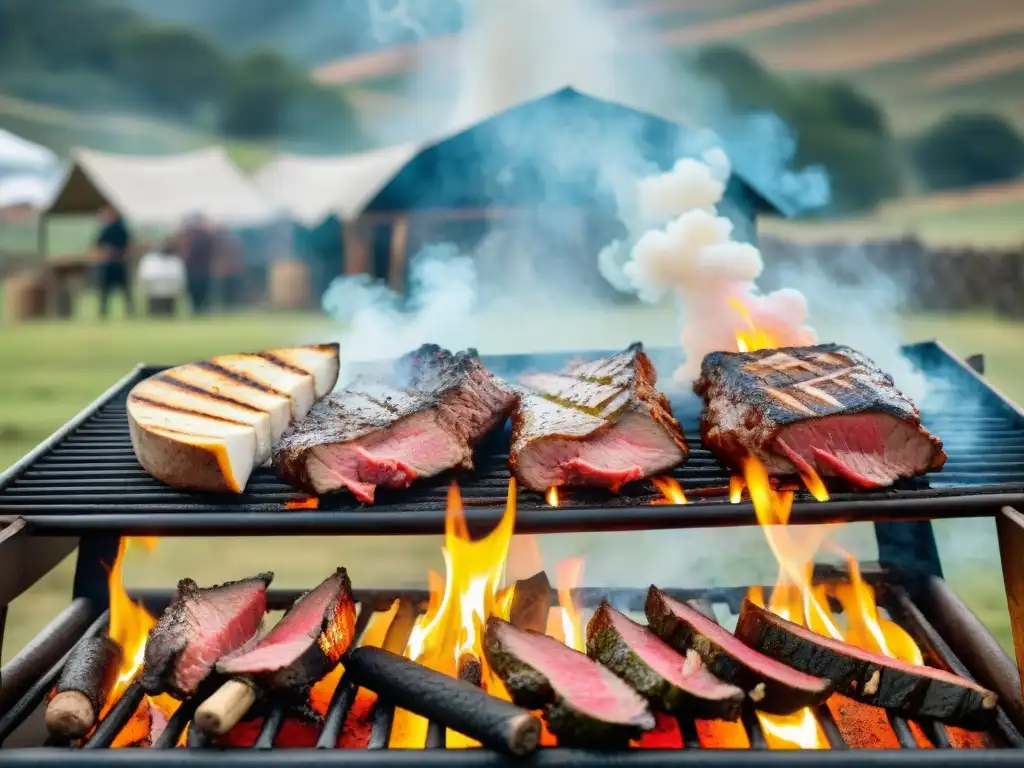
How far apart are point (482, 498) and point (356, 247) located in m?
17.9

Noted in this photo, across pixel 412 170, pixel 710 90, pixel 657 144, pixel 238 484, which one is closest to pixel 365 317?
pixel 238 484

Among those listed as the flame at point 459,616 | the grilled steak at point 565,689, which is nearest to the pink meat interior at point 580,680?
the grilled steak at point 565,689

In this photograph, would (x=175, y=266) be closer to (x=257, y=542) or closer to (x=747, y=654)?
(x=257, y=542)

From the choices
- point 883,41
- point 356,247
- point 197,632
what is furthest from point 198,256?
point 883,41

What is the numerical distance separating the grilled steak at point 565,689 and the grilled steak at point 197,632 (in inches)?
31.7

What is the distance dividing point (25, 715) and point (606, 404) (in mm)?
2106

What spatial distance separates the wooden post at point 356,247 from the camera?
63.8ft

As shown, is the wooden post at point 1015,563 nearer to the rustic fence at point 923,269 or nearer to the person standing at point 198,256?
the rustic fence at point 923,269

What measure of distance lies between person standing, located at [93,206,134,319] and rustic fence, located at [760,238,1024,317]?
14498mm

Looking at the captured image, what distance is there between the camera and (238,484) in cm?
265

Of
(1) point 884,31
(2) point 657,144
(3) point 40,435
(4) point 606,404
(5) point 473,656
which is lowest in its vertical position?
(3) point 40,435

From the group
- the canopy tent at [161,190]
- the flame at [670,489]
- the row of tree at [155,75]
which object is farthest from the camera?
the row of tree at [155,75]

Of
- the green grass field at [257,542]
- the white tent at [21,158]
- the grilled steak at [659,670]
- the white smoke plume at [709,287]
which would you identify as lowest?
the green grass field at [257,542]

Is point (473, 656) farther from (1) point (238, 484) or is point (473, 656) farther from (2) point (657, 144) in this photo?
(2) point (657, 144)
